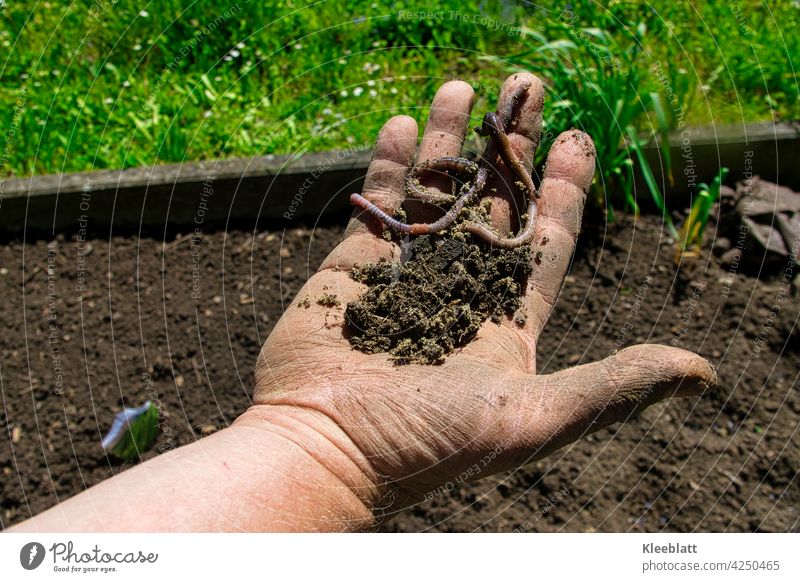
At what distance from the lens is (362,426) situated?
104 inches

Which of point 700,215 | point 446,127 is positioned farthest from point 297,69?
point 700,215

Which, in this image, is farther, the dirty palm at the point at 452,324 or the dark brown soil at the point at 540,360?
the dark brown soil at the point at 540,360

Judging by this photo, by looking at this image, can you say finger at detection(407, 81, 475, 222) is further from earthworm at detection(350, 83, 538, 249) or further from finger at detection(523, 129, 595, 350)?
finger at detection(523, 129, 595, 350)

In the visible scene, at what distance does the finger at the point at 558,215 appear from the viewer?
3.14 metres

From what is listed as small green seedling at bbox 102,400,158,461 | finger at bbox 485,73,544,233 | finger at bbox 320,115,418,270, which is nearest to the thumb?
finger at bbox 485,73,544,233

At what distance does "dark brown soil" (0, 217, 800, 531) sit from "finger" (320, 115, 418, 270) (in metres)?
1.02

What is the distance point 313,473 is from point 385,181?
5.00 ft

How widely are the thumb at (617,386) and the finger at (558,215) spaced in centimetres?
67

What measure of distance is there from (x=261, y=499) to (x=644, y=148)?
10.8ft

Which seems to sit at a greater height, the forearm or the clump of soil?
the clump of soil

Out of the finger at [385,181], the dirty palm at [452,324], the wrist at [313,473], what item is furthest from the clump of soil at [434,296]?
the wrist at [313,473]

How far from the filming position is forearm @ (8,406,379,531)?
2414 mm
